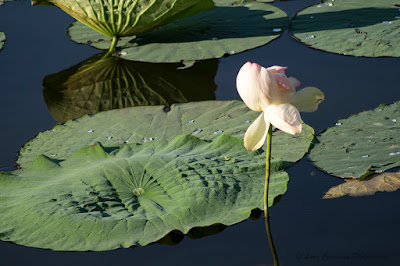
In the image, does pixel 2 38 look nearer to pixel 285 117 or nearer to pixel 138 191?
pixel 138 191

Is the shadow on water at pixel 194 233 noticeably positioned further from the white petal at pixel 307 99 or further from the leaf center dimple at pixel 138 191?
the white petal at pixel 307 99

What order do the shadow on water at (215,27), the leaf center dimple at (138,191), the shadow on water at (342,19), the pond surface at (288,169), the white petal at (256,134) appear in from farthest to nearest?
the shadow on water at (215,27)
the shadow on water at (342,19)
the leaf center dimple at (138,191)
the pond surface at (288,169)
the white petal at (256,134)

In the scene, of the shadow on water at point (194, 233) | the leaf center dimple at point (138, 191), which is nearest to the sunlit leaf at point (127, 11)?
the leaf center dimple at point (138, 191)

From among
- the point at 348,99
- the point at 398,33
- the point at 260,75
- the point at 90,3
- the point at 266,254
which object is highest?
the point at 90,3

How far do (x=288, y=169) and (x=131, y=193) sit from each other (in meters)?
0.70

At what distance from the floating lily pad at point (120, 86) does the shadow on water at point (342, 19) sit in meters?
0.73

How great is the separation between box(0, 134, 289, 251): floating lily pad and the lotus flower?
42 cm

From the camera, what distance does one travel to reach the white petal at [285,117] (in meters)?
1.53

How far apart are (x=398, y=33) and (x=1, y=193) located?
8.23 ft

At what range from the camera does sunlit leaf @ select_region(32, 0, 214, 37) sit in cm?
344

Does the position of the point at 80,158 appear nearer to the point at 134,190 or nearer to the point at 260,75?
the point at 134,190

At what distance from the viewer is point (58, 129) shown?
2.73 m

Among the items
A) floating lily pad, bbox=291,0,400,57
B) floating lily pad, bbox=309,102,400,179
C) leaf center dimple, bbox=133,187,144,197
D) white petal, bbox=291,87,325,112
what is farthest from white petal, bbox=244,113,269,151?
floating lily pad, bbox=291,0,400,57

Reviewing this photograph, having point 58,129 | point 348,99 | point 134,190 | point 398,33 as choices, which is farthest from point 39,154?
point 398,33
